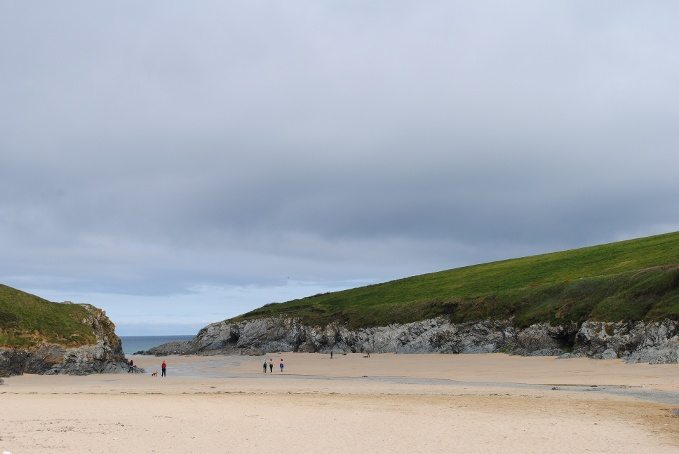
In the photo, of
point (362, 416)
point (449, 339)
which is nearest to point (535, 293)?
point (449, 339)

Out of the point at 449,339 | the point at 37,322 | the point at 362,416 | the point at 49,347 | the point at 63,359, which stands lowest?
Result: the point at 362,416

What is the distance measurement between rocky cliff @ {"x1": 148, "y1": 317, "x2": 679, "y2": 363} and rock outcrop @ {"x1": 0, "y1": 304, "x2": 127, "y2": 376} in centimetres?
4710

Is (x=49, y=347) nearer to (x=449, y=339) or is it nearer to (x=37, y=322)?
(x=37, y=322)

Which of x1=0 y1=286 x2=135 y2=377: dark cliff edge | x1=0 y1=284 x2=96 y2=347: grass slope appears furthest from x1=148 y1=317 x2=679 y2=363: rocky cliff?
x1=0 y1=284 x2=96 y2=347: grass slope

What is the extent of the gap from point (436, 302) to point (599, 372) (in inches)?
2026

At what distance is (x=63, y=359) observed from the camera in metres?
62.8

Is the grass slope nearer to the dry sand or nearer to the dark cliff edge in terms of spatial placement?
the dark cliff edge

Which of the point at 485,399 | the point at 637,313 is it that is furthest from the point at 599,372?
the point at 485,399

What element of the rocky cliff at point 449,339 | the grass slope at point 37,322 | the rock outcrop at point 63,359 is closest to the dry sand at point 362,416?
the rock outcrop at point 63,359

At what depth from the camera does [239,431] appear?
78.7ft

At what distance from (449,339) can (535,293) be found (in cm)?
1504

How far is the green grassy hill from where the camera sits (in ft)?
234

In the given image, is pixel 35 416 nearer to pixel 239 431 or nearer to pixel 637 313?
pixel 239 431

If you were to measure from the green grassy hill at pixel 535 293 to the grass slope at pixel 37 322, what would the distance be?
54.5 m
